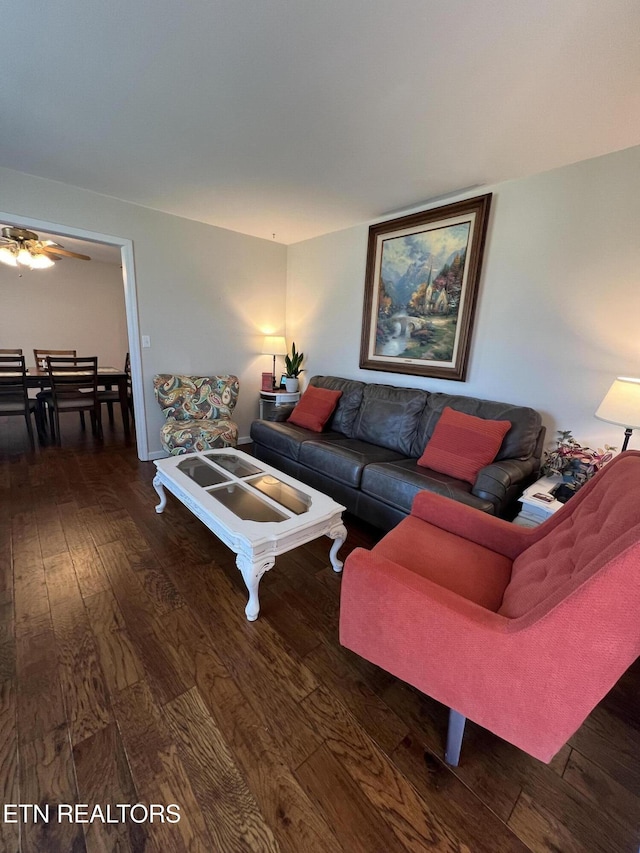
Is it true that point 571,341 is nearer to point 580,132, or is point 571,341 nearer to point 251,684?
point 580,132

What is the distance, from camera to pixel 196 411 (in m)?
3.49

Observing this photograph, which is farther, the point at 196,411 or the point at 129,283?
the point at 196,411

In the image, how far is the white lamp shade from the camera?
1.61m

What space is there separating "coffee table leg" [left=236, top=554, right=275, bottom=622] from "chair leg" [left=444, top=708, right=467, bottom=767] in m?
0.85

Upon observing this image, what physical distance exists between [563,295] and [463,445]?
1170mm

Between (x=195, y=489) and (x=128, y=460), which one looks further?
(x=128, y=460)

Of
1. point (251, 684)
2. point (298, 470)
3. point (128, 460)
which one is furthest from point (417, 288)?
point (128, 460)

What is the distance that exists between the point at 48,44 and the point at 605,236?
293cm

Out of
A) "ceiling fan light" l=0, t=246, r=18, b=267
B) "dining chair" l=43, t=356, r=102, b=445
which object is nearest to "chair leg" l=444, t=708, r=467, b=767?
"dining chair" l=43, t=356, r=102, b=445

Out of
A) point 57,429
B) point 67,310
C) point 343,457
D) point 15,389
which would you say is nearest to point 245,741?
point 343,457

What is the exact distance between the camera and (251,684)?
129 centimetres

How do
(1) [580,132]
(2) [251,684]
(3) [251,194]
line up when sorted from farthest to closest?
(3) [251,194] → (1) [580,132] → (2) [251,684]

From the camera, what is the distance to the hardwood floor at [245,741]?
913mm

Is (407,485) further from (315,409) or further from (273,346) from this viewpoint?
(273,346)
